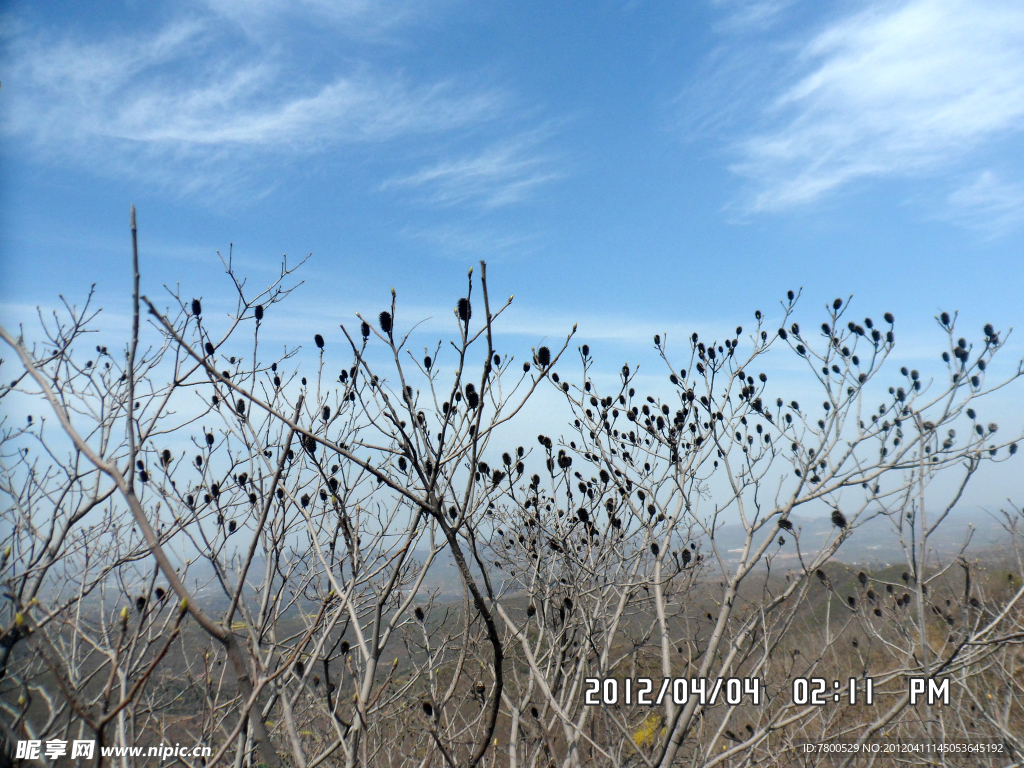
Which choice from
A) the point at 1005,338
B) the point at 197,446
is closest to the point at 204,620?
the point at 197,446

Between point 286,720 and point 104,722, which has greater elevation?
point 104,722

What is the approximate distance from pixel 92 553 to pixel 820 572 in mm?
6537

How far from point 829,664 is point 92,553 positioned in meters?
13.4

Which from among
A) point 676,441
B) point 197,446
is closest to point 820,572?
point 676,441

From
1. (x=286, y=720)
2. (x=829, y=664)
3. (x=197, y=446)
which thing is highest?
(x=197, y=446)

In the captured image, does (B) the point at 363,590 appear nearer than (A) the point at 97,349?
Yes

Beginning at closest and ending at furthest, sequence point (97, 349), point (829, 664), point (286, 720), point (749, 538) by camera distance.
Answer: point (286, 720) < point (749, 538) < point (97, 349) < point (829, 664)

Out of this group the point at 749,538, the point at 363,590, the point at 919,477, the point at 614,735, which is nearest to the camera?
the point at 919,477

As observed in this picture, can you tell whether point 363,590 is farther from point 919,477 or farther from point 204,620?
point 919,477

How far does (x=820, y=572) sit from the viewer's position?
14.5 ft

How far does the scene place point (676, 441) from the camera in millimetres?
5242

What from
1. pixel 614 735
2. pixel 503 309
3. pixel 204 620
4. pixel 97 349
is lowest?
pixel 614 735

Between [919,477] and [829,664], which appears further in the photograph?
[829,664]

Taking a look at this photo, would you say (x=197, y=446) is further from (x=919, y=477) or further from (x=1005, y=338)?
(x=1005, y=338)
